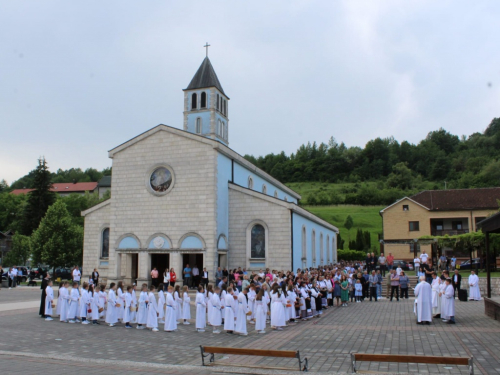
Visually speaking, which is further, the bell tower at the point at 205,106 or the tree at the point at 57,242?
the tree at the point at 57,242

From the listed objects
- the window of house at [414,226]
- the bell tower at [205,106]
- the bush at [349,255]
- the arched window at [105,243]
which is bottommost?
the bush at [349,255]

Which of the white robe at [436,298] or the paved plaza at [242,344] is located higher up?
the white robe at [436,298]

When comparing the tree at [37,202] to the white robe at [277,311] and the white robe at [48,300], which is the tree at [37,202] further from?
the white robe at [277,311]

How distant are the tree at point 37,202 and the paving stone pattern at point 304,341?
51128 mm

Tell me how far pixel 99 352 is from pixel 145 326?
5.36m

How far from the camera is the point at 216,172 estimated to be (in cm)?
2905

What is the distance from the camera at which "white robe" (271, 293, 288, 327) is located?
51.8 ft

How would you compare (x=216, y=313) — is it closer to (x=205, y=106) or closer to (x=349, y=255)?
(x=205, y=106)

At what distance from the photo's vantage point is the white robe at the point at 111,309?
16500mm

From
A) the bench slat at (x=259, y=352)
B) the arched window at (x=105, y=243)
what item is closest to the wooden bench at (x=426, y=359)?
the bench slat at (x=259, y=352)

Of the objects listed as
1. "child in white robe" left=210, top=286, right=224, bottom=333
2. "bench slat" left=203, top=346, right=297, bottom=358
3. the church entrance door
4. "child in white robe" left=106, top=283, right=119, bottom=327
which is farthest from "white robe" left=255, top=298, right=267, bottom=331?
the church entrance door

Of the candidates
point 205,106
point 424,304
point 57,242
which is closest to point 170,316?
point 424,304

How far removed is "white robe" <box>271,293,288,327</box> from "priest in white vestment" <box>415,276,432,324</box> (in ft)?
15.7

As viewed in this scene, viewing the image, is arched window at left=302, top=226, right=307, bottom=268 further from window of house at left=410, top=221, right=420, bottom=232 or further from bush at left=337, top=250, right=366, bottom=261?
bush at left=337, top=250, right=366, bottom=261
